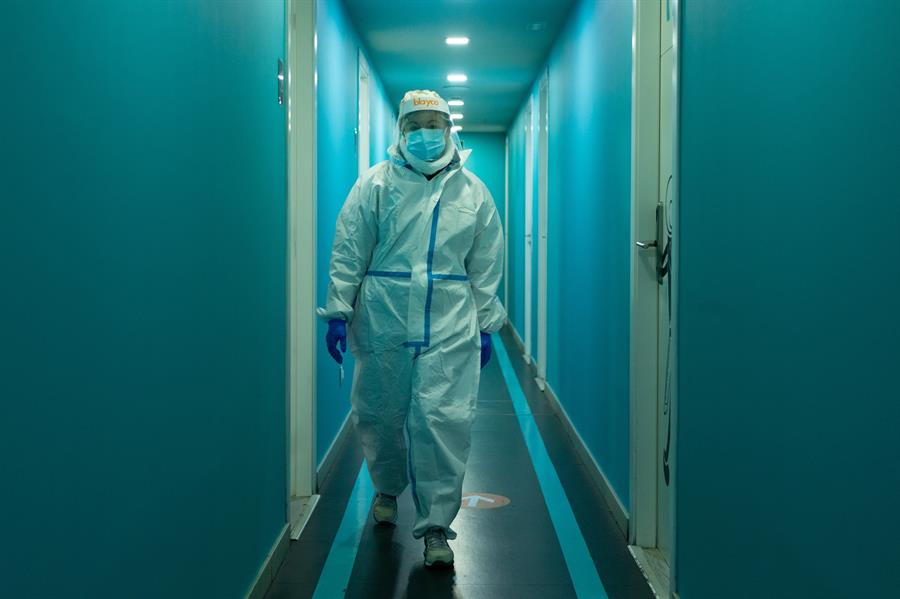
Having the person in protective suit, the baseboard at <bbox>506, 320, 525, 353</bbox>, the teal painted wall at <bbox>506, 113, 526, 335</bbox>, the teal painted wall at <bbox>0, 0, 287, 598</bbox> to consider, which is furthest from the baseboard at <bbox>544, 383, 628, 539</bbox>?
the teal painted wall at <bbox>506, 113, 526, 335</bbox>

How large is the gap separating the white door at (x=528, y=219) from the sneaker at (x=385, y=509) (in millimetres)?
4566

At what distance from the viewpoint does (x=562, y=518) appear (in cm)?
333

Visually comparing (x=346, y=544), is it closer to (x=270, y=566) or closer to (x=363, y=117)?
(x=270, y=566)

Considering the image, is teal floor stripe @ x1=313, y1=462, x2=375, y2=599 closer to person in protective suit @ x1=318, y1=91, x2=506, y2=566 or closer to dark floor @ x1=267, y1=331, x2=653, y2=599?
dark floor @ x1=267, y1=331, x2=653, y2=599

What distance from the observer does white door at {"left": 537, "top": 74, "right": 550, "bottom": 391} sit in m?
6.48

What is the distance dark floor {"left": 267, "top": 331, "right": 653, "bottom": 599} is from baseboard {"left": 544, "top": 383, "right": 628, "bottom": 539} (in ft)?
0.12

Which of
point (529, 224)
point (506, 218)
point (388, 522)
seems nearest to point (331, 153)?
point (388, 522)

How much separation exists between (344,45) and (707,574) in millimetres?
3852

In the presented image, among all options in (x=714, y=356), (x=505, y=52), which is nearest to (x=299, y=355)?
(x=714, y=356)

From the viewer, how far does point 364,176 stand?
3.09 metres

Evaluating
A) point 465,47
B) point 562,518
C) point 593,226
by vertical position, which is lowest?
point 562,518

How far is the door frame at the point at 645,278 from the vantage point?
3027 millimetres

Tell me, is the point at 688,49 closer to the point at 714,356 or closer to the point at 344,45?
the point at 714,356

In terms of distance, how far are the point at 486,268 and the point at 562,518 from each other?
110cm
